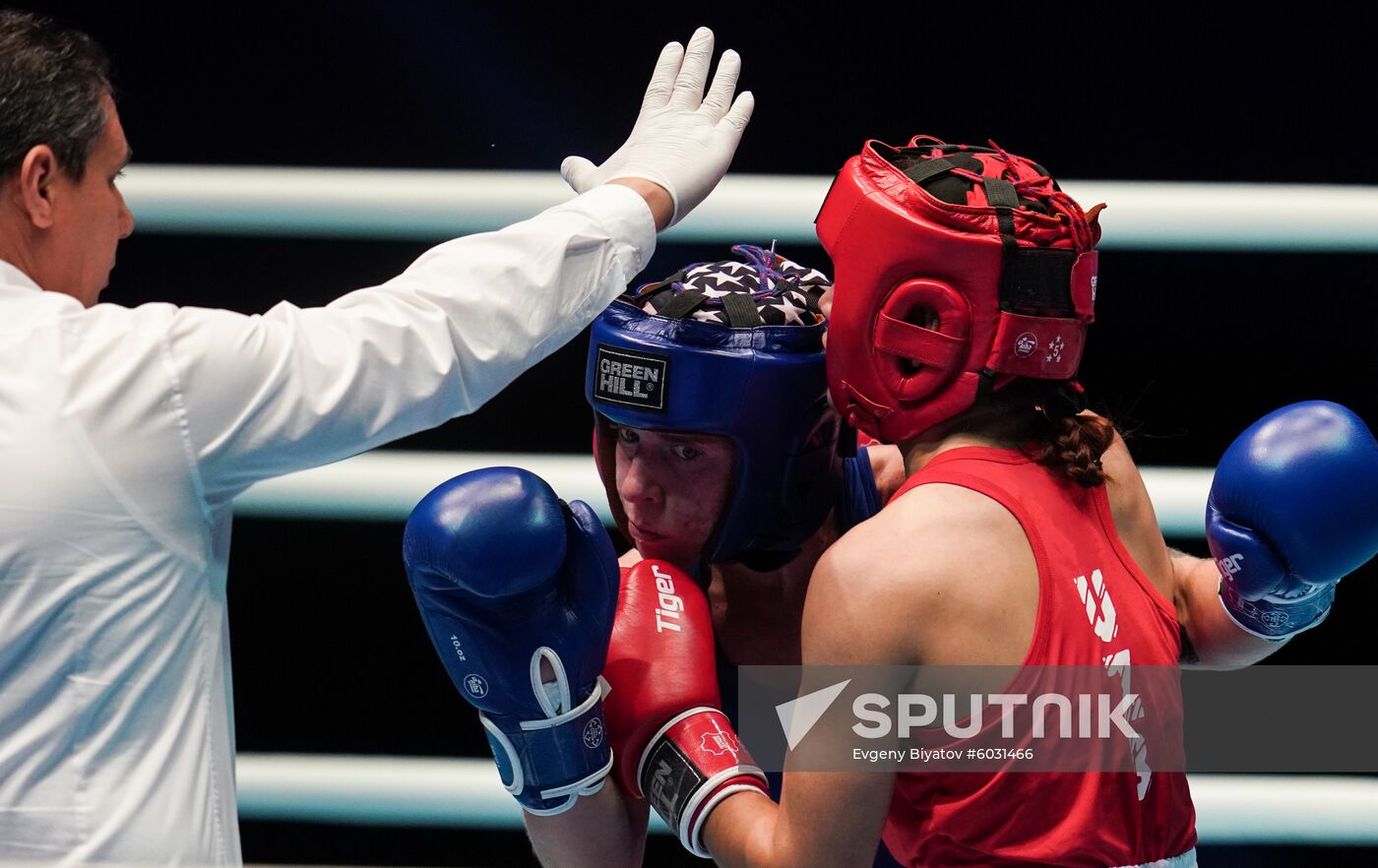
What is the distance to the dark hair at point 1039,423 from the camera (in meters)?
2.20

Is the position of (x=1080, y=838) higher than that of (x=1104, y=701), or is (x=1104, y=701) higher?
(x=1104, y=701)

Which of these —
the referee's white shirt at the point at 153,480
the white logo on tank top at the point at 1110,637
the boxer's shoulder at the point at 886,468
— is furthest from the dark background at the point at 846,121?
the referee's white shirt at the point at 153,480

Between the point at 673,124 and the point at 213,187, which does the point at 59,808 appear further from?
the point at 213,187

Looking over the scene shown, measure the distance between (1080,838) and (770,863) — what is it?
1.47 ft

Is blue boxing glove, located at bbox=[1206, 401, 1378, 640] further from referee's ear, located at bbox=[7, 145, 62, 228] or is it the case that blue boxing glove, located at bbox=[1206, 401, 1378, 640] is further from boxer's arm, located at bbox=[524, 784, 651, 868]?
referee's ear, located at bbox=[7, 145, 62, 228]

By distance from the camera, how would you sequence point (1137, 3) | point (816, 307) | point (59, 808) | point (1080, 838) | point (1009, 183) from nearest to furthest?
point (59, 808) → point (1080, 838) → point (1009, 183) → point (816, 307) → point (1137, 3)

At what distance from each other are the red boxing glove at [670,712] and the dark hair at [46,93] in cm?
115

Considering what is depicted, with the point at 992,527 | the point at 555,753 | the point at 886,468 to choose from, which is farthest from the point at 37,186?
the point at 886,468

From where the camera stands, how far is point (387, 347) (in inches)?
71.1

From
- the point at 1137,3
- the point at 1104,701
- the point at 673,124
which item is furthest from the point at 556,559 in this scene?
the point at 1137,3

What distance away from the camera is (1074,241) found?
2.15 m

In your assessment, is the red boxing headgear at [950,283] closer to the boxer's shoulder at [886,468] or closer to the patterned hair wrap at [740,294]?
the patterned hair wrap at [740,294]

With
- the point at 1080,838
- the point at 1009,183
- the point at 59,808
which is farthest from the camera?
the point at 1009,183

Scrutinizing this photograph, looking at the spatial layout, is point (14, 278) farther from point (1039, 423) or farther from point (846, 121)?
point (846, 121)
